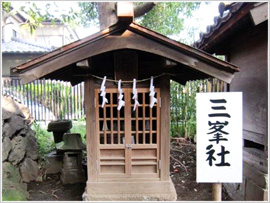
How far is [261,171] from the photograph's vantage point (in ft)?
13.1

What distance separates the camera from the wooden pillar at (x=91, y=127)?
3.92 metres

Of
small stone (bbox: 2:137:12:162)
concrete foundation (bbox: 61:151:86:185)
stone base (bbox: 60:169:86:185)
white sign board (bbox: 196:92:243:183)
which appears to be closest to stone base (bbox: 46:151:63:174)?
concrete foundation (bbox: 61:151:86:185)

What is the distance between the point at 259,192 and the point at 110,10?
5.99 m

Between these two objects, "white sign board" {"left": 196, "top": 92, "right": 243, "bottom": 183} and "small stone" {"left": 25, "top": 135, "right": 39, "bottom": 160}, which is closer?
"white sign board" {"left": 196, "top": 92, "right": 243, "bottom": 183}

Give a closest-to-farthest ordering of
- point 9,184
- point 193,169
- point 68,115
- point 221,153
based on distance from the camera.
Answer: point 221,153 → point 9,184 → point 193,169 → point 68,115

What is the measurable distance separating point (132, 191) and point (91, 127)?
1382mm

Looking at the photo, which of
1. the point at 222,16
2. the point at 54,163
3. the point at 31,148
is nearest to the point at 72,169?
the point at 54,163

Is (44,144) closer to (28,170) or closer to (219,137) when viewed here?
(28,170)

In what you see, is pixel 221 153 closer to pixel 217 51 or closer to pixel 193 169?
pixel 217 51

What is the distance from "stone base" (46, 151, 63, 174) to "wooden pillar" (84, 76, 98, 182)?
107 inches

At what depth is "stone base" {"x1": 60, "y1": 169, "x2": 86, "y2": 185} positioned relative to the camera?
566cm

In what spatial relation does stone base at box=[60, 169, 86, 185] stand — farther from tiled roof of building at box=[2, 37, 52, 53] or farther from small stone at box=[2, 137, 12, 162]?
tiled roof of building at box=[2, 37, 52, 53]

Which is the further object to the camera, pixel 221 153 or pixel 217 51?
pixel 217 51

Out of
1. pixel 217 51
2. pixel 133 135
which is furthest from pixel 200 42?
pixel 133 135
